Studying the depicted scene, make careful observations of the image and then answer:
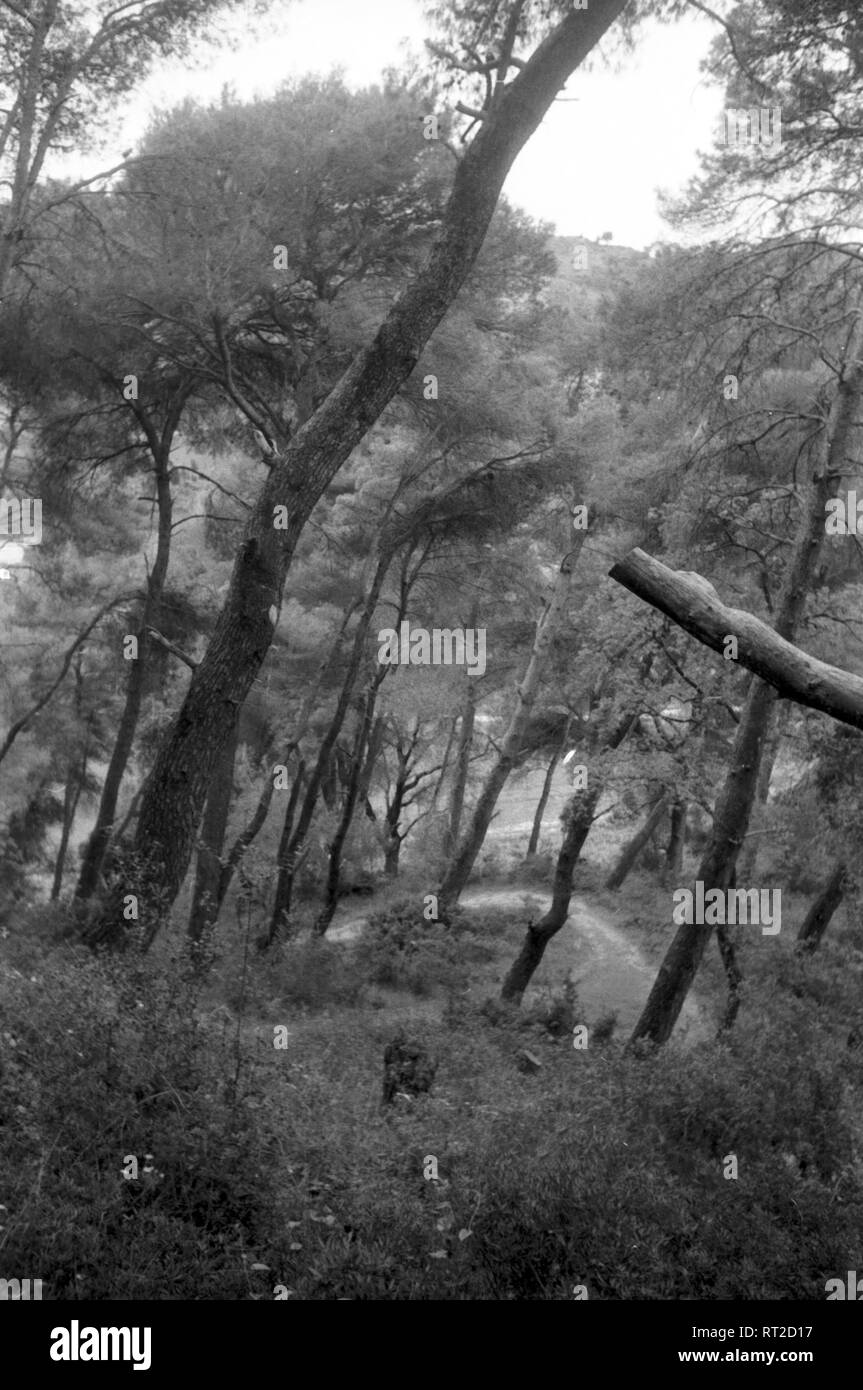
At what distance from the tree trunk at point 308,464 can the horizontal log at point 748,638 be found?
380cm

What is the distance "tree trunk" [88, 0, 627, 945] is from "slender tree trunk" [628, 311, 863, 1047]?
453 centimetres

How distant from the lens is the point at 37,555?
2067 centimetres

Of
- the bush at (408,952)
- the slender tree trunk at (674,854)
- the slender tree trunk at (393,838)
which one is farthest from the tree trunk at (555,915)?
the slender tree trunk at (393,838)

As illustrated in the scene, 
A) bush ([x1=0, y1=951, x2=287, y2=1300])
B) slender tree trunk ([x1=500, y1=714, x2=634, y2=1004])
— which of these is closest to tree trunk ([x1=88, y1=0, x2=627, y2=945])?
bush ([x1=0, y1=951, x2=287, y2=1300])

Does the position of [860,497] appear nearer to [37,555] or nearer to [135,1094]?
[135,1094]

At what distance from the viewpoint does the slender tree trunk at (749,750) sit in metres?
10.5

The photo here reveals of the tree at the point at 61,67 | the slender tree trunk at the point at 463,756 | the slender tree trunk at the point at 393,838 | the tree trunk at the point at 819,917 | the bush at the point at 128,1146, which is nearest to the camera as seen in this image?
the bush at the point at 128,1146

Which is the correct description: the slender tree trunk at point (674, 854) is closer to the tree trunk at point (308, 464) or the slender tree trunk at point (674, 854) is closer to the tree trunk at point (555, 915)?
the tree trunk at point (555, 915)

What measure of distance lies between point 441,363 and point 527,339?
5.95 ft

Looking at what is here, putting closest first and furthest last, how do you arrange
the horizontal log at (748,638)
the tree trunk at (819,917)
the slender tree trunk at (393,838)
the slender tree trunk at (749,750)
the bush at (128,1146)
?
the horizontal log at (748,638) < the bush at (128,1146) < the slender tree trunk at (749,750) < the tree trunk at (819,917) < the slender tree trunk at (393,838)

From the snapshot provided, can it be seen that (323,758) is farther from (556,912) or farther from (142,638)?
(556,912)

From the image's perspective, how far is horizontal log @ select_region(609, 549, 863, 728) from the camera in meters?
3.95

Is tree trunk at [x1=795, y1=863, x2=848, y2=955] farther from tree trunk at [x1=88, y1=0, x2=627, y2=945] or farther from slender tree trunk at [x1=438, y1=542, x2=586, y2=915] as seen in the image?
tree trunk at [x1=88, y1=0, x2=627, y2=945]
